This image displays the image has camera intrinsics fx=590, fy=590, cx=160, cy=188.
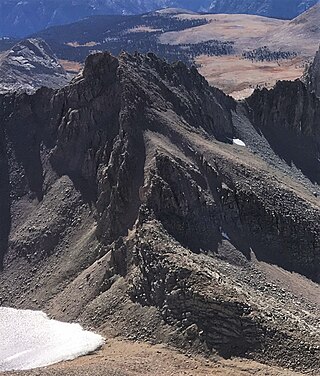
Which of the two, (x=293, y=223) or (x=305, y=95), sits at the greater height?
(x=305, y=95)

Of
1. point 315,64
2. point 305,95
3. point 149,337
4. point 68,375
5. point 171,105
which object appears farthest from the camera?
point 315,64

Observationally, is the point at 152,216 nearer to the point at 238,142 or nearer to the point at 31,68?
the point at 238,142

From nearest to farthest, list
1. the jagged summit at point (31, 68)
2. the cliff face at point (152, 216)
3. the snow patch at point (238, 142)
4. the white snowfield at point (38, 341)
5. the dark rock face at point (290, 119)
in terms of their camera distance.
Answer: the cliff face at point (152, 216), the white snowfield at point (38, 341), the snow patch at point (238, 142), the dark rock face at point (290, 119), the jagged summit at point (31, 68)

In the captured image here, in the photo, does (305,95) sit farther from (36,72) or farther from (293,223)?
(36,72)

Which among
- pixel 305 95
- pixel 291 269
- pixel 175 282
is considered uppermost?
pixel 305 95

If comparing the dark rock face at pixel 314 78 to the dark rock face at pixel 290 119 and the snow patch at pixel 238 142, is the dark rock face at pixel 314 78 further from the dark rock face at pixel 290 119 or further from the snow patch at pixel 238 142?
the snow patch at pixel 238 142

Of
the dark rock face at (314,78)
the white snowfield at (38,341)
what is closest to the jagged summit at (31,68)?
the dark rock face at (314,78)

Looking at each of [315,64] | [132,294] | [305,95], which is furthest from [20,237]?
[315,64]
